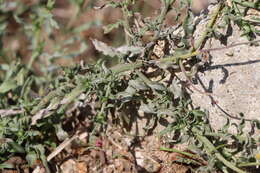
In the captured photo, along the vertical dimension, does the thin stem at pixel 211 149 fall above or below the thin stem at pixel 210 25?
below

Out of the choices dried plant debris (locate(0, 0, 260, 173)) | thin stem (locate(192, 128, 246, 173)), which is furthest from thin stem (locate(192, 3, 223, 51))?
thin stem (locate(192, 128, 246, 173))

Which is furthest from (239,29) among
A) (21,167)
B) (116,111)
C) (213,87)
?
(21,167)

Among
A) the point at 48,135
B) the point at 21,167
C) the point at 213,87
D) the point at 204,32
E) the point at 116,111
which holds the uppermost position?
the point at 204,32

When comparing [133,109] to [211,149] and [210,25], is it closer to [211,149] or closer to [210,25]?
[211,149]

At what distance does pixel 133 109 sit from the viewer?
8.95 feet

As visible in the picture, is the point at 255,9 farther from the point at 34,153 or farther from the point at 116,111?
the point at 34,153

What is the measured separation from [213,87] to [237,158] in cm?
40

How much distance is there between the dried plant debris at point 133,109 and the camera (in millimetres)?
2326

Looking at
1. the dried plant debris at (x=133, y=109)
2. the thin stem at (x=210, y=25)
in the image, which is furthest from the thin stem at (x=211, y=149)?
the thin stem at (x=210, y=25)

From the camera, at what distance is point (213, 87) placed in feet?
8.04

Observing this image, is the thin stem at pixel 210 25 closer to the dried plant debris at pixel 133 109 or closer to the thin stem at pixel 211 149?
the dried plant debris at pixel 133 109

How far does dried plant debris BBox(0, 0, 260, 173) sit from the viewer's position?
7.63 feet

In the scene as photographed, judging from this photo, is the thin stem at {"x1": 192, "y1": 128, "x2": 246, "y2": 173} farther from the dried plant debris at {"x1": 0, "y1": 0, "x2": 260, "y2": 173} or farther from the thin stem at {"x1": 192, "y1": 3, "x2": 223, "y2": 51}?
the thin stem at {"x1": 192, "y1": 3, "x2": 223, "y2": 51}

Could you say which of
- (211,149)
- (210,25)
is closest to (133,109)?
(211,149)
